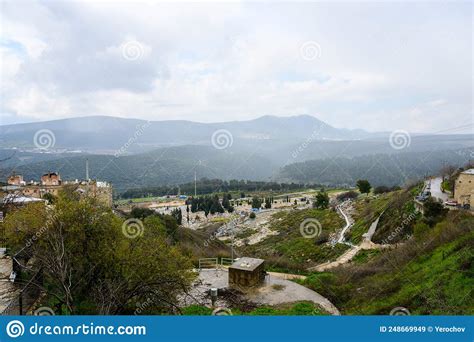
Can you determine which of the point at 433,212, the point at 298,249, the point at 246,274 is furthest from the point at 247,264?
the point at 298,249

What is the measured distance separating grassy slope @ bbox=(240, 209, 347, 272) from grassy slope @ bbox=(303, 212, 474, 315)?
3.46 meters

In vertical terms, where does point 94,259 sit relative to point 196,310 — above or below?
above

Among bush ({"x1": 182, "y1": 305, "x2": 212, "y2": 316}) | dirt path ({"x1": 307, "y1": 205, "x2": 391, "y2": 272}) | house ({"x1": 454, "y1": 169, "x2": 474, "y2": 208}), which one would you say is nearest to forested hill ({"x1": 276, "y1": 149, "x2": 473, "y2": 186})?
dirt path ({"x1": 307, "y1": 205, "x2": 391, "y2": 272})

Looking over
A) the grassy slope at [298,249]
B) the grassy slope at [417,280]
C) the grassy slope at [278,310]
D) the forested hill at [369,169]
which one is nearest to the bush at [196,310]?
the grassy slope at [278,310]

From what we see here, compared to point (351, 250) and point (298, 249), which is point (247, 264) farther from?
point (298, 249)

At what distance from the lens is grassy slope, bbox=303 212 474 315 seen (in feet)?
29.2

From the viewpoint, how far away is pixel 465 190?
73.1 feet

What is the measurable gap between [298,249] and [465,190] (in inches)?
537

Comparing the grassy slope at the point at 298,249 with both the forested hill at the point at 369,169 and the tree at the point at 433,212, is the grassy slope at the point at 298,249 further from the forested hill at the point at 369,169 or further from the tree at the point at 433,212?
the forested hill at the point at 369,169

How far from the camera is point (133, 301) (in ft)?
29.7

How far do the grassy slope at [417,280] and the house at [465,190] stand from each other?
5.87m

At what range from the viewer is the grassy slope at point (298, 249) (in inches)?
723

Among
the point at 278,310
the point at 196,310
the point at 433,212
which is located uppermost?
the point at 433,212

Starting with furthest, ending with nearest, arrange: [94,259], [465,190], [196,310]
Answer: [465,190]
[196,310]
[94,259]
